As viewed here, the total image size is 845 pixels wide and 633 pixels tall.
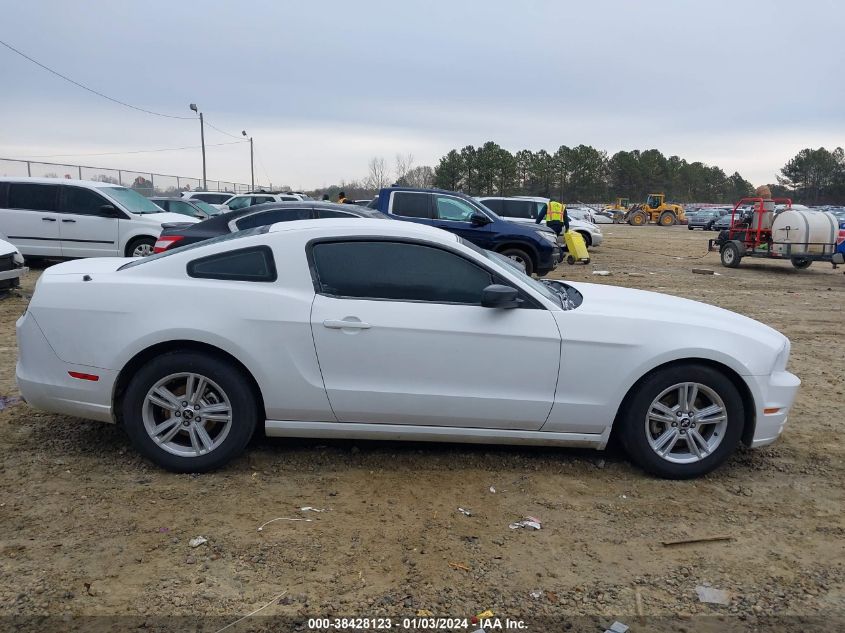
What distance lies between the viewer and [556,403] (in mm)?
3811

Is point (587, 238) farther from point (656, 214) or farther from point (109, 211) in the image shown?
point (656, 214)

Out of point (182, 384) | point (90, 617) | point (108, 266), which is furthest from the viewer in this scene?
point (108, 266)

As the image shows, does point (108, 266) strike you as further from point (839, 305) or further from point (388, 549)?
point (839, 305)

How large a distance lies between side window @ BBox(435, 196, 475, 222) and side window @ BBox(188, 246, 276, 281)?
347 inches

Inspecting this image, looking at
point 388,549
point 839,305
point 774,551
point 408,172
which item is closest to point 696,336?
point 774,551

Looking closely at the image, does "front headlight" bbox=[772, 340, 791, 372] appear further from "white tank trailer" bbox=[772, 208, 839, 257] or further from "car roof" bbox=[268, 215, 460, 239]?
"white tank trailer" bbox=[772, 208, 839, 257]

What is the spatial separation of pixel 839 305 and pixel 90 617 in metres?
12.4

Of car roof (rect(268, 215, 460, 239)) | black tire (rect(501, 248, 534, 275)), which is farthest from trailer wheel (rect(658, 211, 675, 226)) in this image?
car roof (rect(268, 215, 460, 239))

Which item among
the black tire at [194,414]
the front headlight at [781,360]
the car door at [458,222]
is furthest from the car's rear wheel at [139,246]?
the front headlight at [781,360]

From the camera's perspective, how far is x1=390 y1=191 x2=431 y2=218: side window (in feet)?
40.9

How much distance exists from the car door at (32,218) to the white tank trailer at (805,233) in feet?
53.9

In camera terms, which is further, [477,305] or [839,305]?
[839,305]

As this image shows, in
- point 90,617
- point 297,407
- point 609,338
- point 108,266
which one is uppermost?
point 108,266

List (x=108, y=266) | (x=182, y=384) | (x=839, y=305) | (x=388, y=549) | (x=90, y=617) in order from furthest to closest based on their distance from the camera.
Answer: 1. (x=839, y=305)
2. (x=108, y=266)
3. (x=182, y=384)
4. (x=388, y=549)
5. (x=90, y=617)
